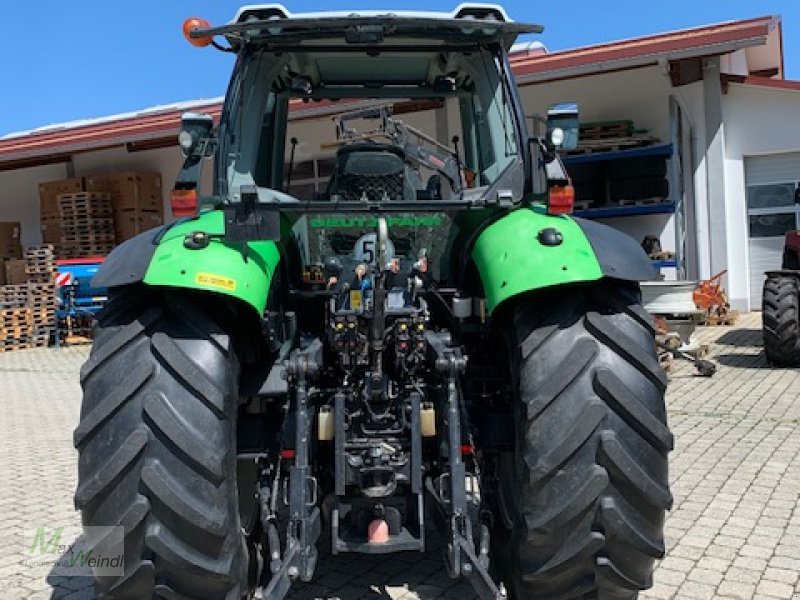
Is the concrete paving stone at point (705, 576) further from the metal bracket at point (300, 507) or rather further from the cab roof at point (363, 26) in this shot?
the cab roof at point (363, 26)

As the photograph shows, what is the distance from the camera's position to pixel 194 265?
255cm

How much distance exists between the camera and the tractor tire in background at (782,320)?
8992mm

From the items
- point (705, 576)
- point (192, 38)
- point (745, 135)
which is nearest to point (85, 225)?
point (745, 135)

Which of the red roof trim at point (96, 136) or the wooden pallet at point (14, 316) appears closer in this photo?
the wooden pallet at point (14, 316)

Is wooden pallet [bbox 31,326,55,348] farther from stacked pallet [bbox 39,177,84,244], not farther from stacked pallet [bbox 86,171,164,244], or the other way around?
stacked pallet [bbox 39,177,84,244]

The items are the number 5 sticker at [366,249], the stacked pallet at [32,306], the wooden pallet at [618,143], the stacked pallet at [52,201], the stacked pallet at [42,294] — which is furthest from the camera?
the stacked pallet at [52,201]

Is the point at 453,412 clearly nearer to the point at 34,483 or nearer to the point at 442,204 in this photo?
the point at 442,204

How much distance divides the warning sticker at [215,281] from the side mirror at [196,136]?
91 cm

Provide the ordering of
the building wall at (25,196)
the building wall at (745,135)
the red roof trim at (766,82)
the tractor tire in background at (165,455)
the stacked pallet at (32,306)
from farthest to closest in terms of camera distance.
A: 1. the building wall at (25,196)
2. the stacked pallet at (32,306)
3. the building wall at (745,135)
4. the red roof trim at (766,82)
5. the tractor tire in background at (165,455)

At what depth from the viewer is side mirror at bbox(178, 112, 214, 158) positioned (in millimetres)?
3219

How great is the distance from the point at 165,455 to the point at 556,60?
11943 millimetres

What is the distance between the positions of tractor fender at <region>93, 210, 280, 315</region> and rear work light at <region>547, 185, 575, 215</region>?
1098 mm

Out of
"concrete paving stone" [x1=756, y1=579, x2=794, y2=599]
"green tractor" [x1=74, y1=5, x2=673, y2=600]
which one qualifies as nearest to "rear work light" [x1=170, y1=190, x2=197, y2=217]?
"green tractor" [x1=74, y1=5, x2=673, y2=600]

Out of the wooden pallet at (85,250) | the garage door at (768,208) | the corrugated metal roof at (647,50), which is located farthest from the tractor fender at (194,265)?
the wooden pallet at (85,250)
